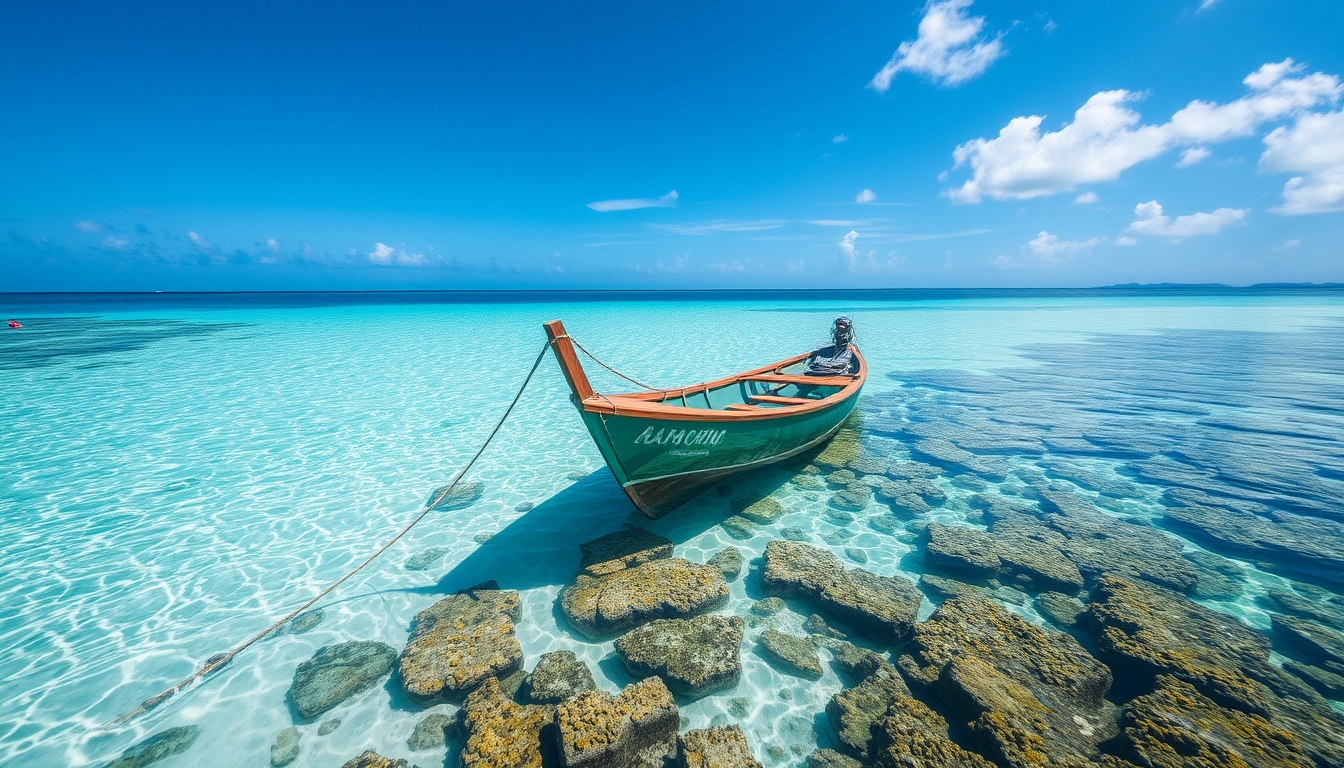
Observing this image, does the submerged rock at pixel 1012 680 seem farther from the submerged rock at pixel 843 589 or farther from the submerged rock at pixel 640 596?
the submerged rock at pixel 640 596

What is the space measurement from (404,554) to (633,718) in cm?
485

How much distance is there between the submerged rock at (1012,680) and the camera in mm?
3318

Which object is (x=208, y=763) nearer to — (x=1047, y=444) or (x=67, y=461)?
(x=67, y=461)

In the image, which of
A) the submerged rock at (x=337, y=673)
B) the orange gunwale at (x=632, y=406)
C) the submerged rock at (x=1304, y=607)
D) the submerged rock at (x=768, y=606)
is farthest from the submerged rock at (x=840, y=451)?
the submerged rock at (x=337, y=673)

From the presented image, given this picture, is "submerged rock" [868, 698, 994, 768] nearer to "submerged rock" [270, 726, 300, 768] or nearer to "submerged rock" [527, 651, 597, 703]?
"submerged rock" [527, 651, 597, 703]

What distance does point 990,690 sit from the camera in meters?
3.72

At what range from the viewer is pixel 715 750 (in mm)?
3422

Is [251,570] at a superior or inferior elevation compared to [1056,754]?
inferior

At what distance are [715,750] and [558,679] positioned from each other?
159 centimetres

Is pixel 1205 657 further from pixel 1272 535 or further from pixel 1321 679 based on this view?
pixel 1272 535

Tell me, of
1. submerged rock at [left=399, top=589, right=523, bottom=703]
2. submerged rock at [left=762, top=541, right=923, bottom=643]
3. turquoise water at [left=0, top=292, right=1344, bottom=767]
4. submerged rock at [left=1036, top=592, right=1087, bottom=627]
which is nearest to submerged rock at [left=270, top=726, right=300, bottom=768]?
turquoise water at [left=0, top=292, right=1344, bottom=767]

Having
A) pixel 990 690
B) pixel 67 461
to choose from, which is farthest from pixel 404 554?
pixel 67 461

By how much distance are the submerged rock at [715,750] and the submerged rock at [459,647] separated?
78.0 inches

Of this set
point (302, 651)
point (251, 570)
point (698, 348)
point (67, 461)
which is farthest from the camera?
point (698, 348)
